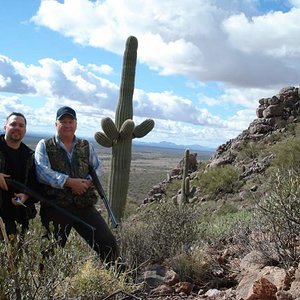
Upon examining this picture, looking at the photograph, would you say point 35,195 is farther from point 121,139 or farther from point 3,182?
point 121,139

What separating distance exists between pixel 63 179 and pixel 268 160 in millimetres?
17261

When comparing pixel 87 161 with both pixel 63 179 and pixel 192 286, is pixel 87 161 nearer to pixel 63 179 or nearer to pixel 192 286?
pixel 63 179

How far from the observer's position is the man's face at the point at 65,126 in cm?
466

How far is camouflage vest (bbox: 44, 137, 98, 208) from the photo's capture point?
4.54 meters

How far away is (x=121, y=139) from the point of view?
1000cm

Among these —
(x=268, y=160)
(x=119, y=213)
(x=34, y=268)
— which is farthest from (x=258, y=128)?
(x=34, y=268)

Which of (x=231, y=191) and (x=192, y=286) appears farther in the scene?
(x=231, y=191)

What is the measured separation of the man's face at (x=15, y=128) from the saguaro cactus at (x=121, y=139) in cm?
507

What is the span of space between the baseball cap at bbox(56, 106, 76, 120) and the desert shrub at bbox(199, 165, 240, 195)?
54.4 feet

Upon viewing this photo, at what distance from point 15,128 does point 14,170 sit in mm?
368

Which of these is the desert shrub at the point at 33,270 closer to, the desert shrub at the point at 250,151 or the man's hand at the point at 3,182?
the man's hand at the point at 3,182

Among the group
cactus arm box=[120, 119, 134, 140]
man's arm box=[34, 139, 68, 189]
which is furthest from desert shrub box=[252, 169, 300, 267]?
cactus arm box=[120, 119, 134, 140]

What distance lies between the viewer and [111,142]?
32.9 ft

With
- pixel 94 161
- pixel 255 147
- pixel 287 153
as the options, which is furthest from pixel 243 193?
pixel 94 161
